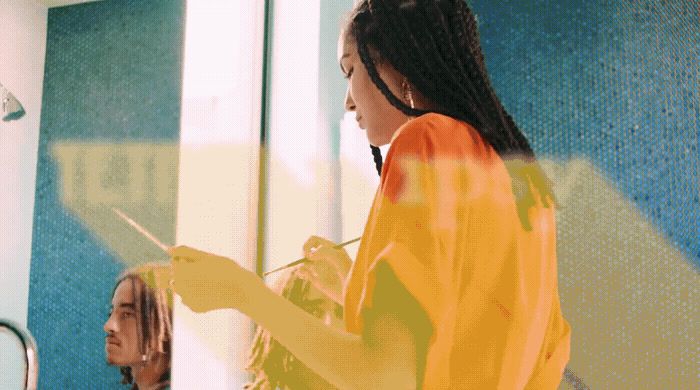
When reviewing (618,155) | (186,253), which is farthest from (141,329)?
(618,155)

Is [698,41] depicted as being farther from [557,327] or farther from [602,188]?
[557,327]

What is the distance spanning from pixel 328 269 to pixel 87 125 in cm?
35

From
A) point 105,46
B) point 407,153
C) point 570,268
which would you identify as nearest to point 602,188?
point 570,268

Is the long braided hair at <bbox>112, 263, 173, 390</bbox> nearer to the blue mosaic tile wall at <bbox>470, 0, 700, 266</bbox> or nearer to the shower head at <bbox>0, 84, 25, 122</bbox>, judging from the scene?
the shower head at <bbox>0, 84, 25, 122</bbox>

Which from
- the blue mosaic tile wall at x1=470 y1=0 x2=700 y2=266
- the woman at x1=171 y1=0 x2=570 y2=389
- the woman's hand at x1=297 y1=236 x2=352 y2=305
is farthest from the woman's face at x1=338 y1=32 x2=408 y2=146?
the blue mosaic tile wall at x1=470 y1=0 x2=700 y2=266

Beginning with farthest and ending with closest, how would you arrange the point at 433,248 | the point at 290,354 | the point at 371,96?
the point at 290,354, the point at 371,96, the point at 433,248

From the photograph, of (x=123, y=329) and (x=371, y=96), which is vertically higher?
(x=371, y=96)

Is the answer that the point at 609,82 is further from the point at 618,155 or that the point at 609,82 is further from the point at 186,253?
the point at 186,253

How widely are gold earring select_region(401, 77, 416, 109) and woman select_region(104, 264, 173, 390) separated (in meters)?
0.42

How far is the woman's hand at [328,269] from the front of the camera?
685 mm

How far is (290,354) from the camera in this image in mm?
682

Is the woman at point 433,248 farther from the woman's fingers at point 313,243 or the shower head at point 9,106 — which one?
the shower head at point 9,106

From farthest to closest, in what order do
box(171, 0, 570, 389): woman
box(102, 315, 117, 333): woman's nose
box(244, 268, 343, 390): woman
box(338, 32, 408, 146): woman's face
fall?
box(102, 315, 117, 333): woman's nose < box(244, 268, 343, 390): woman < box(338, 32, 408, 146): woman's face < box(171, 0, 570, 389): woman

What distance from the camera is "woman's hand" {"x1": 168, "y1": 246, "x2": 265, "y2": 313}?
0.50 meters
